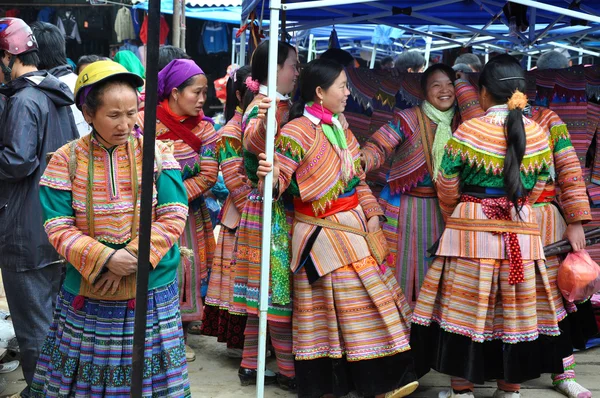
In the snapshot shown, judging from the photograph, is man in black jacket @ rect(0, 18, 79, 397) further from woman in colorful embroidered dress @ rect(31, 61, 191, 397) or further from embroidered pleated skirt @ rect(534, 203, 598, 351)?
embroidered pleated skirt @ rect(534, 203, 598, 351)

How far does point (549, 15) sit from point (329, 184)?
3.11 m

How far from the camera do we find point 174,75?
4734 mm

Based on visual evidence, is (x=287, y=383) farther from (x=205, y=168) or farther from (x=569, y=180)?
(x=569, y=180)

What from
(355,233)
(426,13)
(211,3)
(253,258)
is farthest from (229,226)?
(211,3)

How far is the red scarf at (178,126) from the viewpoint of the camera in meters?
4.72

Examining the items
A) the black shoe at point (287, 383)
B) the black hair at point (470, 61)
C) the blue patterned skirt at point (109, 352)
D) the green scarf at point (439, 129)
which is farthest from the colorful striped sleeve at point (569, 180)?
the black hair at point (470, 61)

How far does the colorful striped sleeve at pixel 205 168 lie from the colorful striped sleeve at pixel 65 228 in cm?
169

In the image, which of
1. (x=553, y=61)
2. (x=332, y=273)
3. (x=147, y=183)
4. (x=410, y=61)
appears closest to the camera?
(x=147, y=183)

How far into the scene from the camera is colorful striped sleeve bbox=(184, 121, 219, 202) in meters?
4.71

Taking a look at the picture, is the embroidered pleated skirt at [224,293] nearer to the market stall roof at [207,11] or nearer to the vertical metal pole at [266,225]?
the vertical metal pole at [266,225]

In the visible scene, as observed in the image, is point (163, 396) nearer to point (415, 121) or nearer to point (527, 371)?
point (527, 371)

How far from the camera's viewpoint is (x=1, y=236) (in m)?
4.09

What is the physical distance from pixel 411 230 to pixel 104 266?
96.6 inches

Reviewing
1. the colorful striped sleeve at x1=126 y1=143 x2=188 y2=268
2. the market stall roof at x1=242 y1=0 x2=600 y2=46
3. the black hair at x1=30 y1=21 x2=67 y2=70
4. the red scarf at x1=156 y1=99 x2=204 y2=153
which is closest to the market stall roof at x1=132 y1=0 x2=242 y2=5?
the market stall roof at x1=242 y1=0 x2=600 y2=46
